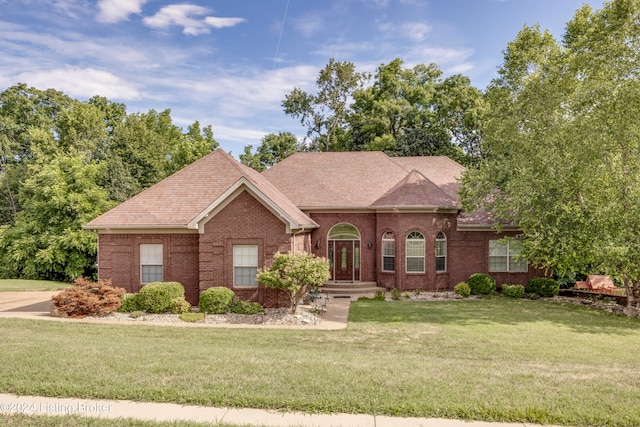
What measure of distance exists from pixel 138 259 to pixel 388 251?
38.9 ft

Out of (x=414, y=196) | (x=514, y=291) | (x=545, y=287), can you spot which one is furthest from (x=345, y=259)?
(x=545, y=287)

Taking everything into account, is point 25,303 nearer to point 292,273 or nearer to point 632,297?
point 292,273

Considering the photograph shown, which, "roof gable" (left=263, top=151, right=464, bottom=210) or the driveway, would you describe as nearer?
the driveway

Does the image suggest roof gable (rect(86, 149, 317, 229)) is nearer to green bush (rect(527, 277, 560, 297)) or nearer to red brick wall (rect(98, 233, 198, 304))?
red brick wall (rect(98, 233, 198, 304))

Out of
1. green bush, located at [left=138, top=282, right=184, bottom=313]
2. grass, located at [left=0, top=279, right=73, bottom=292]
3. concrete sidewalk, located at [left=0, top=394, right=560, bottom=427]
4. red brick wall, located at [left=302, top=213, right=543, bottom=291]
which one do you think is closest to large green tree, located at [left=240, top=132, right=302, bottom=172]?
grass, located at [left=0, top=279, right=73, bottom=292]

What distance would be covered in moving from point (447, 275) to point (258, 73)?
1537 cm

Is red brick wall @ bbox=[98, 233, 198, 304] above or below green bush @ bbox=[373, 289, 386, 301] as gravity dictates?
above

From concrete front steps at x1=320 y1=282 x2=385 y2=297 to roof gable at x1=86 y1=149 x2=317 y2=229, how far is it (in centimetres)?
376

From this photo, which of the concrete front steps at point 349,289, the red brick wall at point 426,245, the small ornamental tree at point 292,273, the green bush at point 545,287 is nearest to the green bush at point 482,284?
the red brick wall at point 426,245

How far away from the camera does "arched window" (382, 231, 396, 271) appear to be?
68.1 ft

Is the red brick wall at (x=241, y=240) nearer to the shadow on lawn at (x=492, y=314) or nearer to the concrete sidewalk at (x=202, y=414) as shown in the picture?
the shadow on lawn at (x=492, y=314)

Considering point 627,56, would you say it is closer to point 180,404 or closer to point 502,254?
point 502,254

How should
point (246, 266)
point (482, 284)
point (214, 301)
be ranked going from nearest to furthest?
point (214, 301)
point (246, 266)
point (482, 284)

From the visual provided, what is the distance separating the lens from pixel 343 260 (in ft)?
71.5
